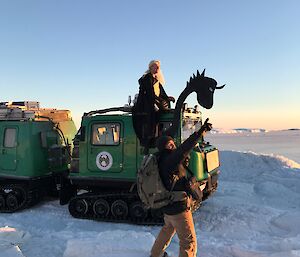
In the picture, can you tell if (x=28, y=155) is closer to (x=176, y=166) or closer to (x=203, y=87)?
(x=203, y=87)

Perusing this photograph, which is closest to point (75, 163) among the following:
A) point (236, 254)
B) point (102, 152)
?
point (102, 152)

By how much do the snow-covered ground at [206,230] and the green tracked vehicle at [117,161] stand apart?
38 cm

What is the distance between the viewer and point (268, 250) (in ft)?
22.6

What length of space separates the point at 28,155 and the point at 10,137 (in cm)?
84

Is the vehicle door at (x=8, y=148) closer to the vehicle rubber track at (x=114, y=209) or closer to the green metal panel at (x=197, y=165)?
the vehicle rubber track at (x=114, y=209)

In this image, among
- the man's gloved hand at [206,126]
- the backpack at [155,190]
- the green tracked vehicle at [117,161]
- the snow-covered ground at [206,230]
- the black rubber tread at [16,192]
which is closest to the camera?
the backpack at [155,190]

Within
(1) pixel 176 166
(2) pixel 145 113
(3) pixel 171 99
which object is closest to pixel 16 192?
(2) pixel 145 113

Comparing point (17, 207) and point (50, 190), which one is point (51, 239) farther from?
point (50, 190)

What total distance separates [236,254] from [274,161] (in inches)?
472

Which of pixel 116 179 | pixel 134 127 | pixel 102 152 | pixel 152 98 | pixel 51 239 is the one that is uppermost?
pixel 152 98

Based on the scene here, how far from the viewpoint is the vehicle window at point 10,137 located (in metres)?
10.9

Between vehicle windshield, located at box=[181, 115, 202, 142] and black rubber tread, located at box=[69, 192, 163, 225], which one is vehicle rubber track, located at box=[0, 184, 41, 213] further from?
vehicle windshield, located at box=[181, 115, 202, 142]

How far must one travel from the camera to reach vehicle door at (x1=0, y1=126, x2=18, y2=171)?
10.8 m

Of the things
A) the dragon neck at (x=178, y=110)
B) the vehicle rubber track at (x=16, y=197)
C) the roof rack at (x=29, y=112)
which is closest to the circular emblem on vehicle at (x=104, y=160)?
the dragon neck at (x=178, y=110)
